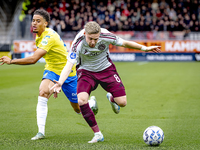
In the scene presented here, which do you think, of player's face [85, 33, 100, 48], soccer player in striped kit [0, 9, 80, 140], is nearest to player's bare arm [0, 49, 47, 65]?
soccer player in striped kit [0, 9, 80, 140]

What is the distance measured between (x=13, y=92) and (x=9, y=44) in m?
15.4

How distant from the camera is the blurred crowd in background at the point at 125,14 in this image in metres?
25.5

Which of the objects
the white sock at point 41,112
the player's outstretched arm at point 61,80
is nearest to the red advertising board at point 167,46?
the white sock at point 41,112

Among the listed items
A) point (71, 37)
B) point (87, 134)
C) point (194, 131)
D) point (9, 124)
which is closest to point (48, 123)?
point (9, 124)

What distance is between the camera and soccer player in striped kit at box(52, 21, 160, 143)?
4802mm

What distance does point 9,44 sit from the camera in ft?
81.5

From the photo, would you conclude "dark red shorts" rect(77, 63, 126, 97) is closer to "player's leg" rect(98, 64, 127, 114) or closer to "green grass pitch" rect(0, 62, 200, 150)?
"player's leg" rect(98, 64, 127, 114)

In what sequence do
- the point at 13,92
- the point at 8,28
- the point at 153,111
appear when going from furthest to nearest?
the point at 8,28, the point at 13,92, the point at 153,111

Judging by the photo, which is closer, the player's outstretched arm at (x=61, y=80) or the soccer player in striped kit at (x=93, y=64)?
the player's outstretched arm at (x=61, y=80)

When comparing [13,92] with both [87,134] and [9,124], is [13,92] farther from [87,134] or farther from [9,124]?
[87,134]

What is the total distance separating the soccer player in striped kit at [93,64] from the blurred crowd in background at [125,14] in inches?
781

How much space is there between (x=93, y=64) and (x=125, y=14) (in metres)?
21.8

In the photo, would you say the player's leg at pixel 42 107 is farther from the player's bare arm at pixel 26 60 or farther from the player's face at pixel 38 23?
the player's face at pixel 38 23

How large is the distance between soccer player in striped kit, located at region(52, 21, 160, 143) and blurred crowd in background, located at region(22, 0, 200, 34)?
19.8 meters
